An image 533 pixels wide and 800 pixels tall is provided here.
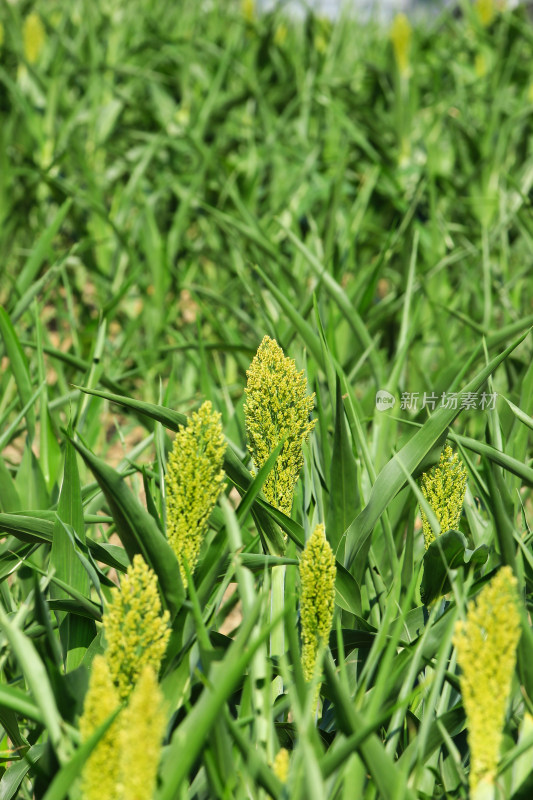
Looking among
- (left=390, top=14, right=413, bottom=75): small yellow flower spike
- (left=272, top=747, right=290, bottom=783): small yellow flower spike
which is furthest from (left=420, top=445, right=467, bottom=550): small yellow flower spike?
(left=390, top=14, right=413, bottom=75): small yellow flower spike

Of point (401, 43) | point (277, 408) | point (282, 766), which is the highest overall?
point (401, 43)

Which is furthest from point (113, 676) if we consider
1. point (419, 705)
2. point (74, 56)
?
point (74, 56)

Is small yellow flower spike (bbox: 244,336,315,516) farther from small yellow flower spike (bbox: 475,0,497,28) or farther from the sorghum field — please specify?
small yellow flower spike (bbox: 475,0,497,28)

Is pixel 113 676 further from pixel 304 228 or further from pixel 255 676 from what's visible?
pixel 304 228

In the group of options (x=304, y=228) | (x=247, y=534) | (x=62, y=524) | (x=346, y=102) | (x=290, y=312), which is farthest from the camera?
(x=346, y=102)

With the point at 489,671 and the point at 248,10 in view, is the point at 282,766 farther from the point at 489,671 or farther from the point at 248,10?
the point at 248,10

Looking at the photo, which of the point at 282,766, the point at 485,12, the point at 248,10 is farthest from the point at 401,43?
the point at 282,766

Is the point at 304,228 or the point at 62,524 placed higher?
the point at 304,228
